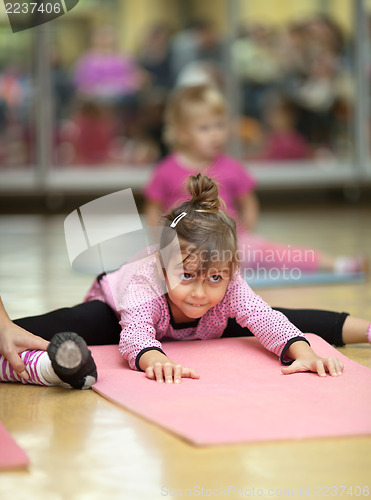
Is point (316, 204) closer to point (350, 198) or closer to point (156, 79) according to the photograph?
point (350, 198)

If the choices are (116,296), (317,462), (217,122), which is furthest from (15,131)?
(317,462)

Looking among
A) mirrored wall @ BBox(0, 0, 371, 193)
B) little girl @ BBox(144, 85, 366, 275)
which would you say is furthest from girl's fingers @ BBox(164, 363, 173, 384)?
mirrored wall @ BBox(0, 0, 371, 193)

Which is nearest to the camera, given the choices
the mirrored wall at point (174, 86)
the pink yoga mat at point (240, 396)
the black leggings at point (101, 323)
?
the pink yoga mat at point (240, 396)

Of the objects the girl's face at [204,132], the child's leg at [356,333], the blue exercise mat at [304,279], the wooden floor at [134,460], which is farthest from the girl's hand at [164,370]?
the girl's face at [204,132]

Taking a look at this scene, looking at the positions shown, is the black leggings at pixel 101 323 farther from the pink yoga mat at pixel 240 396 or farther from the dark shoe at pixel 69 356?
the dark shoe at pixel 69 356

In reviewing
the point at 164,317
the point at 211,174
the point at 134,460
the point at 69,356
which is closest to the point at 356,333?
the point at 164,317

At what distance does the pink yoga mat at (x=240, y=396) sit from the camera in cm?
127

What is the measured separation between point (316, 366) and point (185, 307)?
0.25 meters

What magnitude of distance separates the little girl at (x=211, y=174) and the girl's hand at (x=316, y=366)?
4.31 ft

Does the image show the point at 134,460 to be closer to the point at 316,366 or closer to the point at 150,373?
the point at 150,373

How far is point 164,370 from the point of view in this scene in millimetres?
1520

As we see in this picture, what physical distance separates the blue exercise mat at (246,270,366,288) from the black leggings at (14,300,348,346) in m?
0.79

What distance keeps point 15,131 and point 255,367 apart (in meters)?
3.50

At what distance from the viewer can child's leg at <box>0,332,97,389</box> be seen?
→ 1428mm
